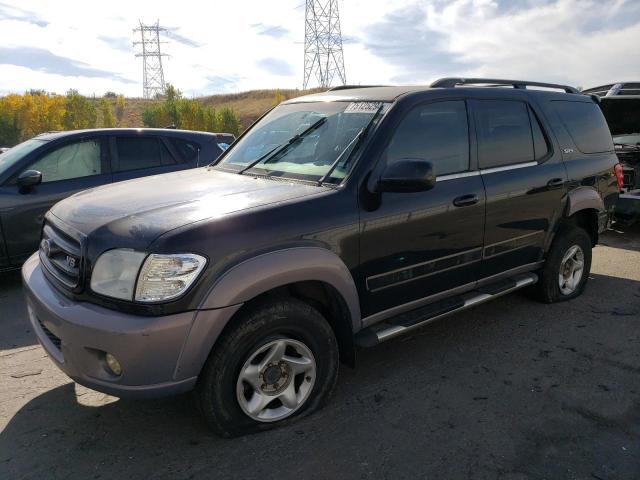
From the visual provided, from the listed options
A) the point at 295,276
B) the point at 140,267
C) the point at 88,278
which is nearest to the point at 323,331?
the point at 295,276

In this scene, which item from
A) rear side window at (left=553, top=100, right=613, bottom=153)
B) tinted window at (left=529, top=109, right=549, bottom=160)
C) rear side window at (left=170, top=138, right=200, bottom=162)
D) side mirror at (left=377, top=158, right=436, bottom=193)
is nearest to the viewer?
side mirror at (left=377, top=158, right=436, bottom=193)

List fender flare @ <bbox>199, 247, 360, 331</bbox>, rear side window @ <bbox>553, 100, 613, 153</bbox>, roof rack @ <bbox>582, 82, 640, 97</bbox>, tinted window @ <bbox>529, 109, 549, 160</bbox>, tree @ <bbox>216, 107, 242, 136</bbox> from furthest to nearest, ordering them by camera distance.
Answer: tree @ <bbox>216, 107, 242, 136</bbox>
roof rack @ <bbox>582, 82, 640, 97</bbox>
rear side window @ <bbox>553, 100, 613, 153</bbox>
tinted window @ <bbox>529, 109, 549, 160</bbox>
fender flare @ <bbox>199, 247, 360, 331</bbox>

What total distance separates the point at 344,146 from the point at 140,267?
1.47 m

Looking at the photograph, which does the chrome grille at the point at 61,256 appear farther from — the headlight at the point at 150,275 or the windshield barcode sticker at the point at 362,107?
the windshield barcode sticker at the point at 362,107

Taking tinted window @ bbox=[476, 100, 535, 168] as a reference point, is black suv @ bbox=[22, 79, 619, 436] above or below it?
below

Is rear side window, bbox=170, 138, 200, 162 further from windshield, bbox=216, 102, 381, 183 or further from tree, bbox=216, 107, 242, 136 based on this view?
tree, bbox=216, 107, 242, 136

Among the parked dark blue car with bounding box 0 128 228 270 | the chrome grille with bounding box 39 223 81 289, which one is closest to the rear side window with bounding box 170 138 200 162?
the parked dark blue car with bounding box 0 128 228 270

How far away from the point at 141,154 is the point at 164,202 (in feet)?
11.8

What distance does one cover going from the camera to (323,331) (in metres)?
2.88

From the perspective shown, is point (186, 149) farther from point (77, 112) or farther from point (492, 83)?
point (77, 112)

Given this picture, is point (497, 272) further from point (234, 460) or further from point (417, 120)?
point (234, 460)

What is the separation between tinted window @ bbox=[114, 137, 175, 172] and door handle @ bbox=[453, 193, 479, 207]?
3.98 meters

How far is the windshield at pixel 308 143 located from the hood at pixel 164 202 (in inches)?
6.0

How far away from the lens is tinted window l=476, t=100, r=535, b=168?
3.78m
